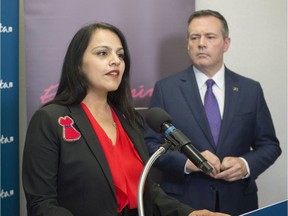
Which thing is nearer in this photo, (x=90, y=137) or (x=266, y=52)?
(x=90, y=137)

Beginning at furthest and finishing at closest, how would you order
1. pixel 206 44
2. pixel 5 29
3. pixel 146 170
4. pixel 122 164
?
1. pixel 206 44
2. pixel 5 29
3. pixel 122 164
4. pixel 146 170

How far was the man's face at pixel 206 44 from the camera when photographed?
Result: 253 cm

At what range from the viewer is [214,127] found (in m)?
2.44

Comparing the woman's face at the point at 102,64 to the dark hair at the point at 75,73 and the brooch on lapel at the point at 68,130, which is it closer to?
the dark hair at the point at 75,73

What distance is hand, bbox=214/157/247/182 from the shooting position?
229 centimetres

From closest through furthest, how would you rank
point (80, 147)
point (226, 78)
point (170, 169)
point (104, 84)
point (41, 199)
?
point (41, 199) → point (80, 147) → point (104, 84) → point (170, 169) → point (226, 78)

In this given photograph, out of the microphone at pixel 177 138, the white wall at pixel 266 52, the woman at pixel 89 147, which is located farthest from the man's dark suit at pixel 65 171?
the white wall at pixel 266 52

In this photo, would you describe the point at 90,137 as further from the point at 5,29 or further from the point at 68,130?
the point at 5,29

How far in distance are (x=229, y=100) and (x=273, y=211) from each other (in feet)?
4.45

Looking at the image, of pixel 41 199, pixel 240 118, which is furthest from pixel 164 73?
pixel 41 199

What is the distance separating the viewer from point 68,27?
8.45ft

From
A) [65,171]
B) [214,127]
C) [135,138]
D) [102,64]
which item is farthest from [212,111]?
[65,171]

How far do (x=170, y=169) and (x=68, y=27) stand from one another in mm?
1021

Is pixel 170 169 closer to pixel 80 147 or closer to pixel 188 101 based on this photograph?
pixel 188 101
